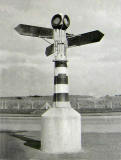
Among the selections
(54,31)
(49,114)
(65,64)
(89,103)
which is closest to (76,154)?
(49,114)

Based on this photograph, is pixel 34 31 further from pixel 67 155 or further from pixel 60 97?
pixel 67 155

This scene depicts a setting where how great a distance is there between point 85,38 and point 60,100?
6.08 feet

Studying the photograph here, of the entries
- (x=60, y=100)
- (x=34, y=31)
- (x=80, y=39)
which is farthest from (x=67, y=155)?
(x=34, y=31)

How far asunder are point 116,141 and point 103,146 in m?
1.18

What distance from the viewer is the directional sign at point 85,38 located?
9.02 m

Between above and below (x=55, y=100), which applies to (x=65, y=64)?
above

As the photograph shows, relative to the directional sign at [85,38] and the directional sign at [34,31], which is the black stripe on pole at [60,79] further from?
the directional sign at [34,31]

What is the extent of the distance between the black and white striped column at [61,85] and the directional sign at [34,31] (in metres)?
0.85

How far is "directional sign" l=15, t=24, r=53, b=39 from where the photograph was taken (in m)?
9.34

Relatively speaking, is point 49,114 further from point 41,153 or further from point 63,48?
point 63,48

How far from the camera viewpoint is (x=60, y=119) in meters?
8.95

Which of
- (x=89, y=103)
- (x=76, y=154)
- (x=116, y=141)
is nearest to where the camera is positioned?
(x=76, y=154)

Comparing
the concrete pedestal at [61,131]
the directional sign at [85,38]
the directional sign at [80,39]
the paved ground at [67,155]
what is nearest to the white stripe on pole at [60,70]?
the directional sign at [80,39]

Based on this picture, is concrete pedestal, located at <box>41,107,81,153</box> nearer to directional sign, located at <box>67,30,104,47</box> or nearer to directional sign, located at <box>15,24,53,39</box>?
directional sign, located at <box>67,30,104,47</box>
